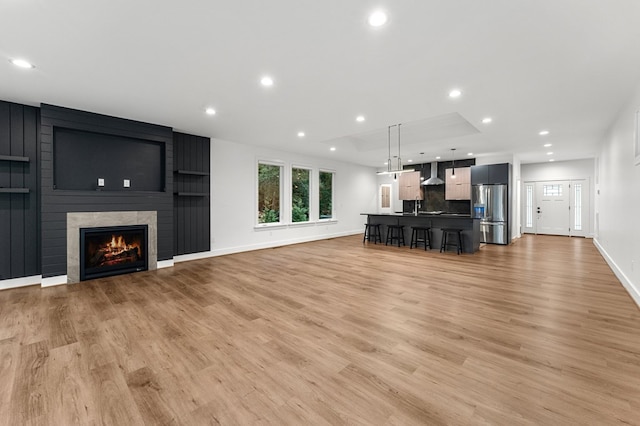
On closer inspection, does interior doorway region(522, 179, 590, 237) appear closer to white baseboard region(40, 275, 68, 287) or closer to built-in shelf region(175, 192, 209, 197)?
built-in shelf region(175, 192, 209, 197)

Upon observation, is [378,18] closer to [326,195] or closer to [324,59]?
[324,59]

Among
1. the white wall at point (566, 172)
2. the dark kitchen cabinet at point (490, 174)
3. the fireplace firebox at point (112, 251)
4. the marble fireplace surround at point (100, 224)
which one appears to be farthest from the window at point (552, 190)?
the fireplace firebox at point (112, 251)

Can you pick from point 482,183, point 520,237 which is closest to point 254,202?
point 482,183

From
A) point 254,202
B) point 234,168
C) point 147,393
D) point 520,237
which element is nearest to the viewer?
point 147,393

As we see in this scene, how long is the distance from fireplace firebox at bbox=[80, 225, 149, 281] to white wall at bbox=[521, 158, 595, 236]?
1268 centimetres

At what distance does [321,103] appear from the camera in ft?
14.2

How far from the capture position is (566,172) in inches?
394

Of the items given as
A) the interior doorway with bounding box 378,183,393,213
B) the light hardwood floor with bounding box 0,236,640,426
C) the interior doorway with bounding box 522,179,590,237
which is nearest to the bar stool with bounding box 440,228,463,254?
the light hardwood floor with bounding box 0,236,640,426

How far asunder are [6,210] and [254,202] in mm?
4472

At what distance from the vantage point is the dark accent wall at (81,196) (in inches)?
171

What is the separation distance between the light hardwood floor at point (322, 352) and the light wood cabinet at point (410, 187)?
20.5ft

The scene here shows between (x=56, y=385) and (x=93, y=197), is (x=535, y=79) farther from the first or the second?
(x=93, y=197)

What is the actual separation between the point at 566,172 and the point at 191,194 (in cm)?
1237

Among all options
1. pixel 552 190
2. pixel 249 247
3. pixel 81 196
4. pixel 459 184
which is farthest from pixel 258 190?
pixel 552 190
